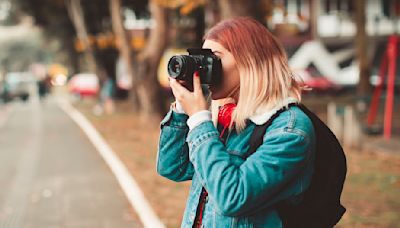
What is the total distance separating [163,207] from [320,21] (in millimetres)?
41018

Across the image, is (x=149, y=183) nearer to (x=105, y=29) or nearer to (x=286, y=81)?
(x=286, y=81)

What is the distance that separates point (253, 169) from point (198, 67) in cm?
36

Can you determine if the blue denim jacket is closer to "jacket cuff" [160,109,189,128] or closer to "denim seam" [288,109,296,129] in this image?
"denim seam" [288,109,296,129]

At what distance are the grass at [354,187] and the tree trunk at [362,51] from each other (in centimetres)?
1006

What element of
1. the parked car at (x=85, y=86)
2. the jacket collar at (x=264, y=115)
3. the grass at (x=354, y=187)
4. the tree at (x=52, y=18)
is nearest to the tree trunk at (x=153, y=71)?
the grass at (x=354, y=187)

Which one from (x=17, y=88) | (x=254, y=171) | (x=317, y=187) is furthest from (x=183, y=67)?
(x=17, y=88)

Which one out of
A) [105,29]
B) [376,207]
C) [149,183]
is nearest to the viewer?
[376,207]

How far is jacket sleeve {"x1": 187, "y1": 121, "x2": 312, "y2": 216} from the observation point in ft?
6.72

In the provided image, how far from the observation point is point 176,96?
7.39 ft

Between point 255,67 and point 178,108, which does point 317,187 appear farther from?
point 178,108

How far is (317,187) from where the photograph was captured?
216 cm

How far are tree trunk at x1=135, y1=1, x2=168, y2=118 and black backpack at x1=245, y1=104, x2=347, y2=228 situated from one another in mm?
15569

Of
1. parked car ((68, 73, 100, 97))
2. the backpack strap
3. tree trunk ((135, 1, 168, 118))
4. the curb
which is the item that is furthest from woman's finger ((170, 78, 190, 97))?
parked car ((68, 73, 100, 97))

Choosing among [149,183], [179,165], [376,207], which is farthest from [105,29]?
[179,165]
